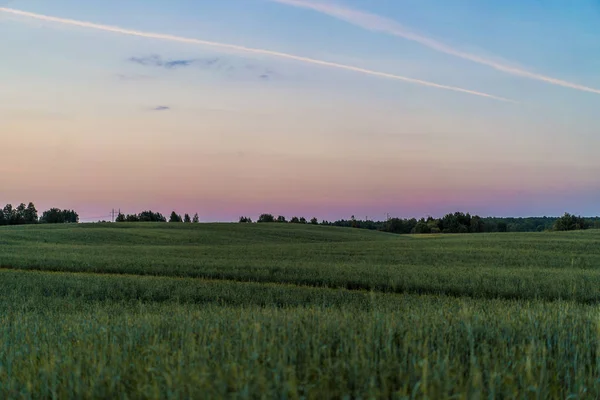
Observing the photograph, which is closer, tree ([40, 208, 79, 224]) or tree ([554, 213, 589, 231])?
tree ([554, 213, 589, 231])

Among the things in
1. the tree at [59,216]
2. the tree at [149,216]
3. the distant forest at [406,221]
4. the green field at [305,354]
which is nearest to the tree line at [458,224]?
the distant forest at [406,221]

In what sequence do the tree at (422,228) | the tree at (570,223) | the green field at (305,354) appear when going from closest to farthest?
the green field at (305,354) < the tree at (570,223) < the tree at (422,228)

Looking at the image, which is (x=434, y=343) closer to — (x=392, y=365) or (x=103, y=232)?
(x=392, y=365)

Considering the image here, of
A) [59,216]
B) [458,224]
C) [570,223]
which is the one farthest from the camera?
[59,216]

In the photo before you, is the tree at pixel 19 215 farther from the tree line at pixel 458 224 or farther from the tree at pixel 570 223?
the tree at pixel 570 223

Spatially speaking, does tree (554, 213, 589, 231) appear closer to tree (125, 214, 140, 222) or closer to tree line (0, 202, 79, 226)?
tree (125, 214, 140, 222)

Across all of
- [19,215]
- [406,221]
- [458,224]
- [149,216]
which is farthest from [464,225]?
[19,215]

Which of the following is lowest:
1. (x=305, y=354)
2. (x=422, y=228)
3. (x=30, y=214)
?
(x=422, y=228)

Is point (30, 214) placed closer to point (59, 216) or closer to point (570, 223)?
point (59, 216)

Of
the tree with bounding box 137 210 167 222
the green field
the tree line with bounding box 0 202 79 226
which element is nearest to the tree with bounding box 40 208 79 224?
the tree line with bounding box 0 202 79 226

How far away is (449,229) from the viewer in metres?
123

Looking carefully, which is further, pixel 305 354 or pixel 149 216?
pixel 149 216

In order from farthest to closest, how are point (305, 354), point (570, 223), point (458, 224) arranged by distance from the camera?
point (458, 224) < point (570, 223) < point (305, 354)

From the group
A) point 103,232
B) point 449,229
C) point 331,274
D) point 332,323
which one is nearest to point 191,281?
point 331,274
